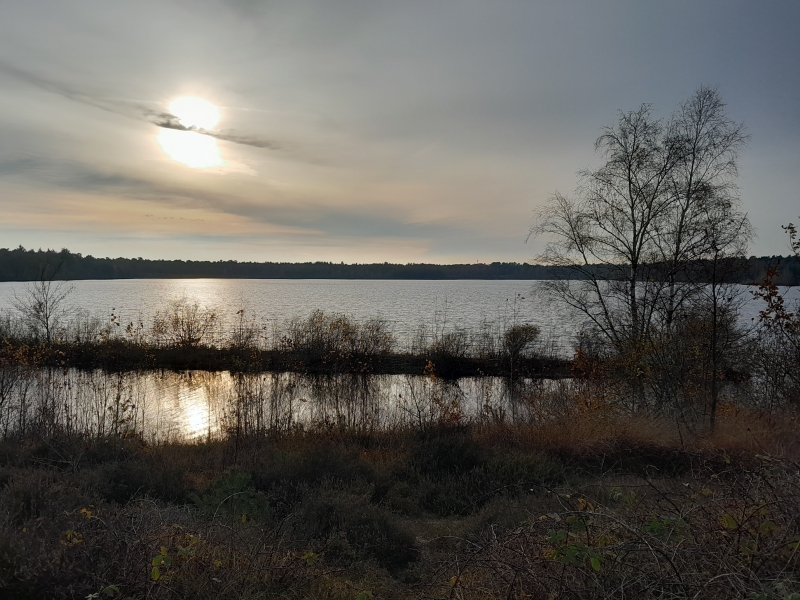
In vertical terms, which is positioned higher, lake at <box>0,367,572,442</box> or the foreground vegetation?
the foreground vegetation

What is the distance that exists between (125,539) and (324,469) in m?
4.77

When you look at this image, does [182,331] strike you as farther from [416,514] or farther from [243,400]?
[416,514]

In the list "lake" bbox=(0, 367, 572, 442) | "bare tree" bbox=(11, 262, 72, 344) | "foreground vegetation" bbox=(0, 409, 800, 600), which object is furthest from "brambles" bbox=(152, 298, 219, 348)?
"foreground vegetation" bbox=(0, 409, 800, 600)

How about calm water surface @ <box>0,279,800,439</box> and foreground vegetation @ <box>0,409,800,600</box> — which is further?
calm water surface @ <box>0,279,800,439</box>

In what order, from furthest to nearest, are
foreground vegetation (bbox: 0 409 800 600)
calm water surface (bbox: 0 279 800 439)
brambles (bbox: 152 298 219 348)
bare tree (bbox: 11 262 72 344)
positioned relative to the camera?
brambles (bbox: 152 298 219 348), bare tree (bbox: 11 262 72 344), calm water surface (bbox: 0 279 800 439), foreground vegetation (bbox: 0 409 800 600)

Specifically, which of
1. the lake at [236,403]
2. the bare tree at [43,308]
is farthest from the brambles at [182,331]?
the bare tree at [43,308]

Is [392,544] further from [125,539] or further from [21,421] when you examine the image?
[21,421]

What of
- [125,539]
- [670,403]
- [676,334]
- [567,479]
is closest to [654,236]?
[676,334]

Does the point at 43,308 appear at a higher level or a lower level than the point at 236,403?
higher

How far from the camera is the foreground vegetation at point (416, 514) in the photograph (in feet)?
12.7

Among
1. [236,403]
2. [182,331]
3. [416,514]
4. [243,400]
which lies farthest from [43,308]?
[416,514]

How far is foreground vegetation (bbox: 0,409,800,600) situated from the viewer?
3.87m

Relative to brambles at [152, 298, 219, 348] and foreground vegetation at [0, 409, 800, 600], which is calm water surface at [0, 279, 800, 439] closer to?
foreground vegetation at [0, 409, 800, 600]

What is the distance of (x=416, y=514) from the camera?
8.45 metres
